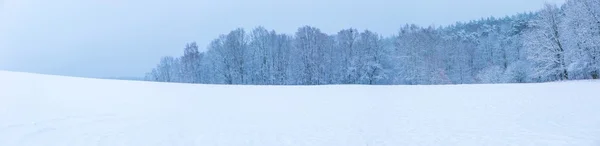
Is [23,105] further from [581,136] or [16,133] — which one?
[581,136]

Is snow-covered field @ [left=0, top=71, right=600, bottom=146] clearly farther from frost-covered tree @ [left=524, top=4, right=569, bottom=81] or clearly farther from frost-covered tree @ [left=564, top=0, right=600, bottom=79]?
frost-covered tree @ [left=524, top=4, right=569, bottom=81]

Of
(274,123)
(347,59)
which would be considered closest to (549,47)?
(347,59)

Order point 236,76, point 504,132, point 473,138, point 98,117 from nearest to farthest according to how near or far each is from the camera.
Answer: point 473,138 → point 504,132 → point 98,117 → point 236,76

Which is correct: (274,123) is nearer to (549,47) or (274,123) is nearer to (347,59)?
(549,47)

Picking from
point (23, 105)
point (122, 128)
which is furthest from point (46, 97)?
point (122, 128)

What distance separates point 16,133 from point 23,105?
129 inches

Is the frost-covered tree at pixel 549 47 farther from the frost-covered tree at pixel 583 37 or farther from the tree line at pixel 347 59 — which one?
the tree line at pixel 347 59

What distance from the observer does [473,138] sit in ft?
23.0

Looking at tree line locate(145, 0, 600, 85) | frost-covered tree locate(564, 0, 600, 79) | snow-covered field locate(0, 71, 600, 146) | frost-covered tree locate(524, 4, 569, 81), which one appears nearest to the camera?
snow-covered field locate(0, 71, 600, 146)

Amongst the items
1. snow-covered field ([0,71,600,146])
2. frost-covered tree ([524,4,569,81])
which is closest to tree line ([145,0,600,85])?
frost-covered tree ([524,4,569,81])

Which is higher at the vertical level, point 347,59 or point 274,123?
point 347,59

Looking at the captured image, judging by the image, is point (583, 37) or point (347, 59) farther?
point (347, 59)

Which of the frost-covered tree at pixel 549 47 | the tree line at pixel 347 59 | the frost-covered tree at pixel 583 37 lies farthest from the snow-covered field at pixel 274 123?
the tree line at pixel 347 59

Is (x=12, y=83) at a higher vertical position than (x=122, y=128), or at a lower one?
higher
